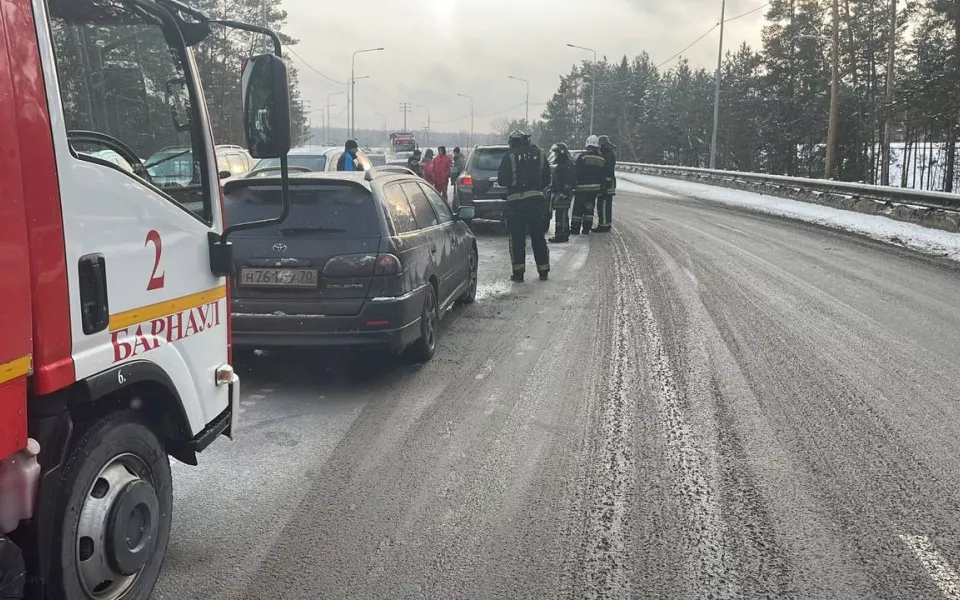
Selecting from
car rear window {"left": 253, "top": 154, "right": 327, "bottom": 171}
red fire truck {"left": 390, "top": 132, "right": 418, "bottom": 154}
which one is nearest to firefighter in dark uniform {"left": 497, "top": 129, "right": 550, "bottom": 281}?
car rear window {"left": 253, "top": 154, "right": 327, "bottom": 171}

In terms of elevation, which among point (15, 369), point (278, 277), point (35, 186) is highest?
point (35, 186)

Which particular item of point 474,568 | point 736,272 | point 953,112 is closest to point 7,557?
point 474,568

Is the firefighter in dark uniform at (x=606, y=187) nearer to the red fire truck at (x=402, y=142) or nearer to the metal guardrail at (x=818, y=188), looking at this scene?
the metal guardrail at (x=818, y=188)

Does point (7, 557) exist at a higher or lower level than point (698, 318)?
higher

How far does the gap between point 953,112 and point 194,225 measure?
3223cm

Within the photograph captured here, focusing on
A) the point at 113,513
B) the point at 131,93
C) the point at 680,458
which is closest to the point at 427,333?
the point at 680,458

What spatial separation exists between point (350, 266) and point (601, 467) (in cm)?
248

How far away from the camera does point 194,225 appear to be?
10.4 ft

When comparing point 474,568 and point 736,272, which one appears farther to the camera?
point 736,272

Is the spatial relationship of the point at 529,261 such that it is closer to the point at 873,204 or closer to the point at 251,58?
the point at 251,58

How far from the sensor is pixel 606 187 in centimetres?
1583

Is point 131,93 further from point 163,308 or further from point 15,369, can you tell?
point 15,369

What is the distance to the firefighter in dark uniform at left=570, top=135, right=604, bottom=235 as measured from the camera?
1552cm

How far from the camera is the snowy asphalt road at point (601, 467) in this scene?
10.5 ft
